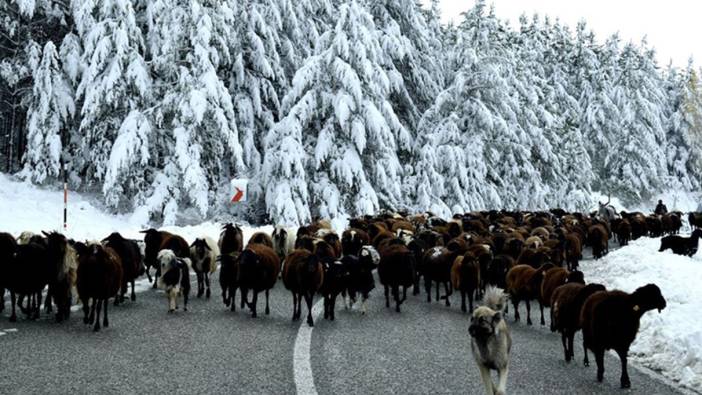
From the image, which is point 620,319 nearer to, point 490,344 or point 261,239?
point 490,344

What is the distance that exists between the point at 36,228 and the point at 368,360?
58.7 feet

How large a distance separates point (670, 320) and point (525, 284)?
2605mm

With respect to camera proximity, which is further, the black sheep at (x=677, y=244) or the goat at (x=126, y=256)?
the black sheep at (x=677, y=244)

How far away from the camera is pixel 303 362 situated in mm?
7352

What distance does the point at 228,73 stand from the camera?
31828 millimetres

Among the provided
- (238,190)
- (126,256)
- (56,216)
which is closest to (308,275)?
(126,256)

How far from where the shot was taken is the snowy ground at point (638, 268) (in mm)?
7695

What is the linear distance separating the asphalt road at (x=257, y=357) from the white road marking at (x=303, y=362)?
0.24 ft

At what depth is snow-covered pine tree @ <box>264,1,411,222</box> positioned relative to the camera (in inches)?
1074

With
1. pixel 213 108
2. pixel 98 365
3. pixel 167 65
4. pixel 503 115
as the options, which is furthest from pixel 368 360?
pixel 503 115

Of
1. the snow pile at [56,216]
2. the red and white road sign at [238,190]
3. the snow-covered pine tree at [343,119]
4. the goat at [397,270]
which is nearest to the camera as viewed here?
the goat at [397,270]

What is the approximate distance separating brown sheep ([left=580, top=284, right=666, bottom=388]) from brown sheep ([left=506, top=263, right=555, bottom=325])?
3681 millimetres

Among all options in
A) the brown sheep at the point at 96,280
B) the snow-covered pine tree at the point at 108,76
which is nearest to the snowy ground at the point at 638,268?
the snow-covered pine tree at the point at 108,76

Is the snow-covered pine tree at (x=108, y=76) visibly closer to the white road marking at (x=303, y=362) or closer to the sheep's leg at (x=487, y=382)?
the white road marking at (x=303, y=362)
